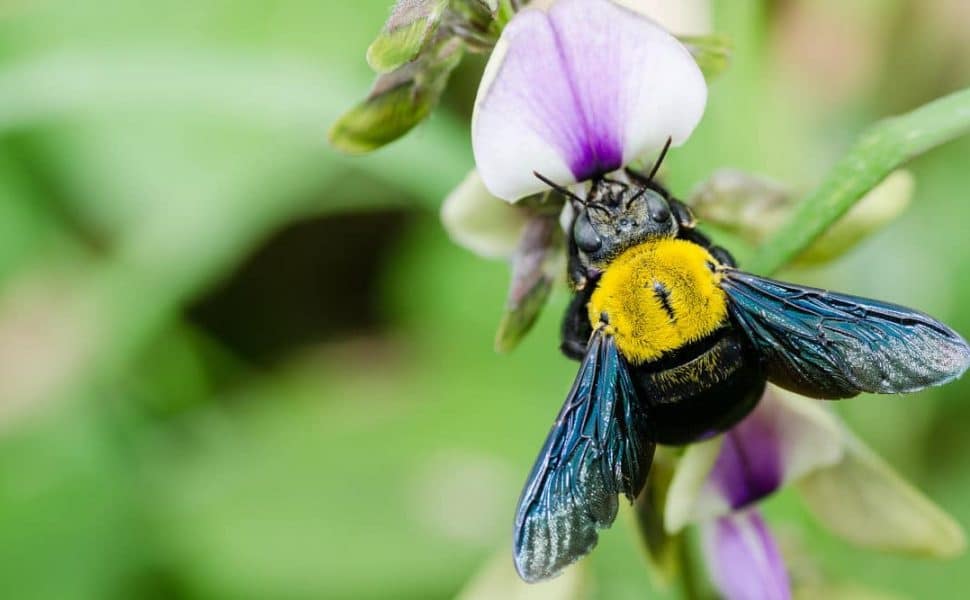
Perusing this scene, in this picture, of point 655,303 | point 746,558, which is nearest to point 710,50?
point 655,303

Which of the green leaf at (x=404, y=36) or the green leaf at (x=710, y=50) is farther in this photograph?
the green leaf at (x=710, y=50)

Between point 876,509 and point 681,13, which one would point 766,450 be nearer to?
point 876,509

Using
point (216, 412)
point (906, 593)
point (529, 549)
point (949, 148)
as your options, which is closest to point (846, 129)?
point (949, 148)

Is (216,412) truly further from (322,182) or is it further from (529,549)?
(529,549)

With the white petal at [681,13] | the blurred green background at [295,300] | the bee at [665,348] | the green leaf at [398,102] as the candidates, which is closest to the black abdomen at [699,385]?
the bee at [665,348]

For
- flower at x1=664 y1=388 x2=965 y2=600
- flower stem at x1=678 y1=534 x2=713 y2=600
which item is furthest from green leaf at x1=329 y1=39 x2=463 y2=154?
flower stem at x1=678 y1=534 x2=713 y2=600

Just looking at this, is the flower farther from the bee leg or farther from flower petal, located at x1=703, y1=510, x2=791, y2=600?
the bee leg

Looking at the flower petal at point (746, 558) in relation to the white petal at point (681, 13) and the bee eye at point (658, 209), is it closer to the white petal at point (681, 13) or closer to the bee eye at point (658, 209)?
the bee eye at point (658, 209)
